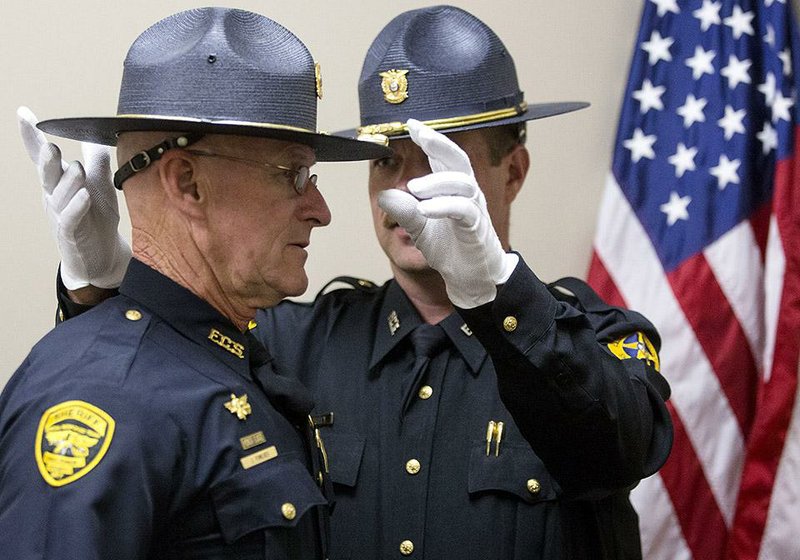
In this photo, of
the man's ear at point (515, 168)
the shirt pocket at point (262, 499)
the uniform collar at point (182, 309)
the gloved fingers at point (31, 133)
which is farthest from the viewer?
A: the man's ear at point (515, 168)

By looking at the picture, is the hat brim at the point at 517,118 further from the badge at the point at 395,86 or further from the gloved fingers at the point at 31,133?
the gloved fingers at the point at 31,133

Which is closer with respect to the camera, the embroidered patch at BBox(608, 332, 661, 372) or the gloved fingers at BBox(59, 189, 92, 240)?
the gloved fingers at BBox(59, 189, 92, 240)

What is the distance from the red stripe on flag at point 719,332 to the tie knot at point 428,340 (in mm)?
908

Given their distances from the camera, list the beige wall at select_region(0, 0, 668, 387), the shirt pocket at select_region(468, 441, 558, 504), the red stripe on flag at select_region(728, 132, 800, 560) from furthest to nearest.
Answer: the red stripe on flag at select_region(728, 132, 800, 560) < the beige wall at select_region(0, 0, 668, 387) < the shirt pocket at select_region(468, 441, 558, 504)

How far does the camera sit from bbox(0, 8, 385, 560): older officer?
119 centimetres

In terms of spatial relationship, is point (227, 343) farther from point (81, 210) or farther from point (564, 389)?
point (564, 389)

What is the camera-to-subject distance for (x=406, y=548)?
68.0 inches

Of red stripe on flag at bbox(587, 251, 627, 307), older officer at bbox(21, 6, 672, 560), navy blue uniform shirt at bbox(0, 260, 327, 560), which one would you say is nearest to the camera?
navy blue uniform shirt at bbox(0, 260, 327, 560)

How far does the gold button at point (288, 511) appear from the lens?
132 cm

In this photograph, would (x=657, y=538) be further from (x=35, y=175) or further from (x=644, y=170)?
(x=35, y=175)

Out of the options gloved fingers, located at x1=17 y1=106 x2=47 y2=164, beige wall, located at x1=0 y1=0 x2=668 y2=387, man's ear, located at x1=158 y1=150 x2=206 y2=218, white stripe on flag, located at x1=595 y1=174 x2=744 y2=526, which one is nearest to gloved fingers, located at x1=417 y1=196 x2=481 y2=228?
man's ear, located at x1=158 y1=150 x2=206 y2=218

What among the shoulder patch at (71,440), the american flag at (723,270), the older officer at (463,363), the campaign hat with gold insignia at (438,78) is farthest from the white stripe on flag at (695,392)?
the shoulder patch at (71,440)

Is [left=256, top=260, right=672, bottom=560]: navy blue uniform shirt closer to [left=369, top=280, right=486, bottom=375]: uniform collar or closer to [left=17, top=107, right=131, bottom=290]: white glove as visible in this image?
[left=369, top=280, right=486, bottom=375]: uniform collar

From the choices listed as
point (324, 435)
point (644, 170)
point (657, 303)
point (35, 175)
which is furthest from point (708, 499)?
point (35, 175)
